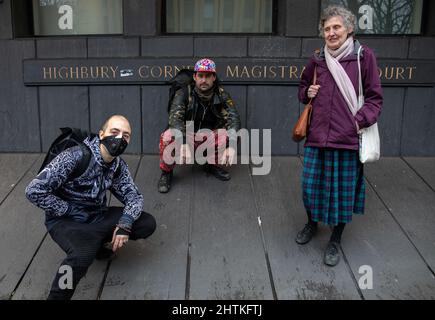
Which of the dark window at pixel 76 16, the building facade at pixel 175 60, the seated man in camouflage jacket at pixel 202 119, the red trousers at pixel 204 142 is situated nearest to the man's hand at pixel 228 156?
the seated man in camouflage jacket at pixel 202 119

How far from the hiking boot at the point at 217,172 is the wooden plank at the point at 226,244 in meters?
0.05

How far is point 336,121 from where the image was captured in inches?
143

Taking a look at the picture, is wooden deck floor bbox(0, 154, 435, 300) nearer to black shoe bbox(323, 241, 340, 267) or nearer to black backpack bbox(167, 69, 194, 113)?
black shoe bbox(323, 241, 340, 267)

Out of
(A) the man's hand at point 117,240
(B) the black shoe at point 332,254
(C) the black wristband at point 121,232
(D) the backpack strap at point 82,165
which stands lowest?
(B) the black shoe at point 332,254

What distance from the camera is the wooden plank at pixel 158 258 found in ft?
11.3

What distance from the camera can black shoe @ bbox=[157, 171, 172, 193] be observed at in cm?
481

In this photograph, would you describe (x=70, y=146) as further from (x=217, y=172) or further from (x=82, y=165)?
(x=217, y=172)

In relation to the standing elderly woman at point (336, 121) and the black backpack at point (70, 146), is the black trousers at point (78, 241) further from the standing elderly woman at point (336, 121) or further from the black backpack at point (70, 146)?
the standing elderly woman at point (336, 121)

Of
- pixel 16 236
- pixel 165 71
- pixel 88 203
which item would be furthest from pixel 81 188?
pixel 165 71

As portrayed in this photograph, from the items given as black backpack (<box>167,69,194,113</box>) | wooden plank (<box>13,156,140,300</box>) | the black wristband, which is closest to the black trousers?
the black wristband

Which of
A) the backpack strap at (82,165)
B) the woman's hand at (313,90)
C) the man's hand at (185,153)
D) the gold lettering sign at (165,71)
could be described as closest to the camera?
the backpack strap at (82,165)

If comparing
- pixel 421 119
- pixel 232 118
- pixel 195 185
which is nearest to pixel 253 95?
pixel 232 118

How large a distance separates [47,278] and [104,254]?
1.29ft
